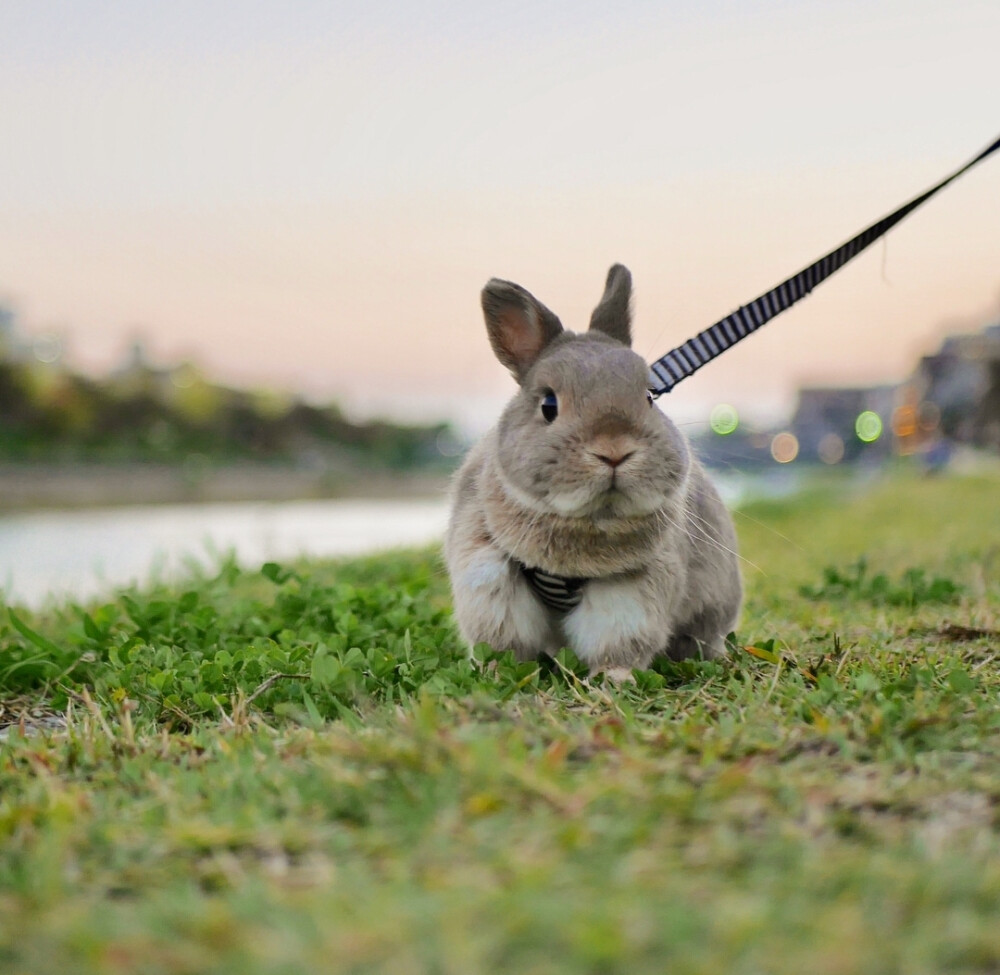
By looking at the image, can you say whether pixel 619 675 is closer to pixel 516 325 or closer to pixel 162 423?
pixel 516 325

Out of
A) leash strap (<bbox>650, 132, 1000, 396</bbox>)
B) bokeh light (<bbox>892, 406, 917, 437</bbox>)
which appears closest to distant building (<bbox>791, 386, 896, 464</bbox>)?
bokeh light (<bbox>892, 406, 917, 437</bbox>)

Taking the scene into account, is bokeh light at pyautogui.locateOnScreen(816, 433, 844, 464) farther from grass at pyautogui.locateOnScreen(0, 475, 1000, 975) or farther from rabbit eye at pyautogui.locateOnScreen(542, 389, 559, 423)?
grass at pyautogui.locateOnScreen(0, 475, 1000, 975)

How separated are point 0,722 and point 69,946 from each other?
235cm

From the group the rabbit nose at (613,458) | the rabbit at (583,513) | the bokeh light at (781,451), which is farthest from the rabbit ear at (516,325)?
the bokeh light at (781,451)

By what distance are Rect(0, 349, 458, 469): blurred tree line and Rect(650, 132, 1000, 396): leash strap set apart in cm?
5919

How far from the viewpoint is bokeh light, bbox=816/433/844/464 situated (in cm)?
8575

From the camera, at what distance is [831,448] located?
3465 inches

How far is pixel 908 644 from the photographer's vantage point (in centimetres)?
416

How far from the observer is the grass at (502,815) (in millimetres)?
1605

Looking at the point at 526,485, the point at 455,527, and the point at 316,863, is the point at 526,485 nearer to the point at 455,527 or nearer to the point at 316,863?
the point at 455,527

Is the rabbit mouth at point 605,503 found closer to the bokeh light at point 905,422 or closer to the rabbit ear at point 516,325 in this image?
the rabbit ear at point 516,325

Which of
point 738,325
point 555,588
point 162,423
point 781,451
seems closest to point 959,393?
point 162,423

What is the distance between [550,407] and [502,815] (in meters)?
1.77

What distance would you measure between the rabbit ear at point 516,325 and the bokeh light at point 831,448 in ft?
276
